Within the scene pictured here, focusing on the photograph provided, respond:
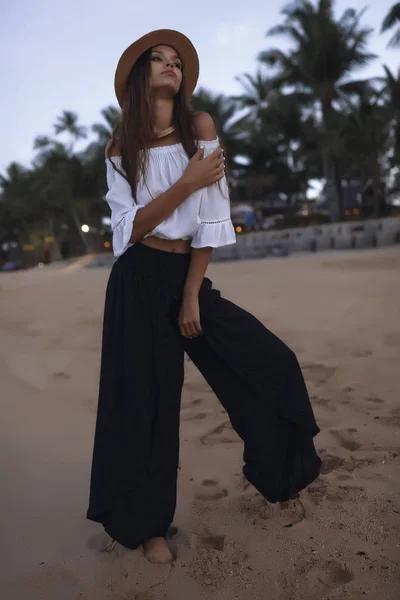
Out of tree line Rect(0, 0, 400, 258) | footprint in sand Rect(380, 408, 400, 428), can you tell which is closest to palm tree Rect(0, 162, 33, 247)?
tree line Rect(0, 0, 400, 258)

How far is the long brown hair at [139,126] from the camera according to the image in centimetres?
166

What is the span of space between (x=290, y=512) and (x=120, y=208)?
124 centimetres

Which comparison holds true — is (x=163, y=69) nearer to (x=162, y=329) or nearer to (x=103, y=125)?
(x=162, y=329)

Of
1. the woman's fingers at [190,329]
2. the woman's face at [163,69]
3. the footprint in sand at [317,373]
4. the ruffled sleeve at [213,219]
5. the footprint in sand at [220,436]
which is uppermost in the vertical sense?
the woman's face at [163,69]

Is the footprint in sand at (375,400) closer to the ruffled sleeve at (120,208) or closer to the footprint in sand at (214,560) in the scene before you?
the footprint in sand at (214,560)

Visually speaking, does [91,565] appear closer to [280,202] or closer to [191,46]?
[191,46]

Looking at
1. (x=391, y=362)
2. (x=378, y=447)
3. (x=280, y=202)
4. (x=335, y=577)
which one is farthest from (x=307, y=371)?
(x=280, y=202)

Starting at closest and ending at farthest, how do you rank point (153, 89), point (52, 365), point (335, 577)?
point (335, 577) < point (153, 89) < point (52, 365)

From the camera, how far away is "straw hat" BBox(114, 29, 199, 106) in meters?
1.67

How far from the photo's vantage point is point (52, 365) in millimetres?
4379

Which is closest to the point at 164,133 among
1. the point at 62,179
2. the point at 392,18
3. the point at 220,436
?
the point at 220,436

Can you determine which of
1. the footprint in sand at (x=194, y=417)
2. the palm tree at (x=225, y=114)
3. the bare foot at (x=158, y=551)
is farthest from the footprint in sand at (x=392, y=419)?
the palm tree at (x=225, y=114)

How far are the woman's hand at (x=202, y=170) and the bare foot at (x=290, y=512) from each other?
120cm

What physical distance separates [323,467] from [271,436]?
0.68 m
